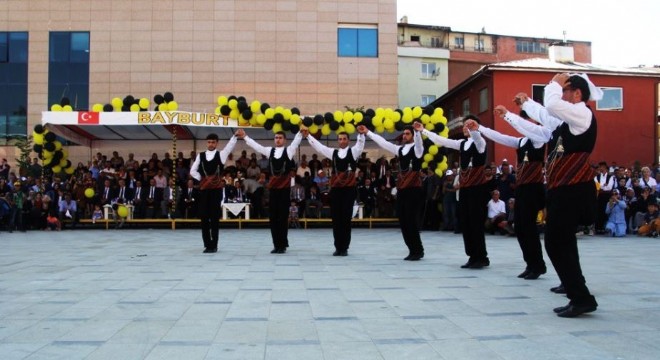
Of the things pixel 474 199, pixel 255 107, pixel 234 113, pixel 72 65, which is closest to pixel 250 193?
pixel 234 113

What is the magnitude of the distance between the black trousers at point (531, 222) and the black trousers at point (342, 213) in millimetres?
3090

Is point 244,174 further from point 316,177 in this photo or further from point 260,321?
point 260,321

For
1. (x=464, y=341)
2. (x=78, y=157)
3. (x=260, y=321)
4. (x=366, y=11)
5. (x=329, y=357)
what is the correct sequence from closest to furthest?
(x=329, y=357) < (x=464, y=341) < (x=260, y=321) < (x=78, y=157) < (x=366, y=11)

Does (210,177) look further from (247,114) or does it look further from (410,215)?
(247,114)

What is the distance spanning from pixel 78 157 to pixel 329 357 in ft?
70.7

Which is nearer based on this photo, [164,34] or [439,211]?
[439,211]

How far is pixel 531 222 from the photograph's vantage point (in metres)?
6.85

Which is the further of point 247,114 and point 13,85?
point 13,85

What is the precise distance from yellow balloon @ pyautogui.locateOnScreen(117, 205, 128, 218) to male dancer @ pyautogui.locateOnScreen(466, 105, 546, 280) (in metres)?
12.1

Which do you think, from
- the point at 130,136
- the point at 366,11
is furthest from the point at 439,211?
the point at 366,11

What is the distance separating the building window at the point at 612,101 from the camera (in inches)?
1036

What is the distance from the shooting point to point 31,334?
4.40 metres

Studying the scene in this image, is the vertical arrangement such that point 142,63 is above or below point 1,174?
above

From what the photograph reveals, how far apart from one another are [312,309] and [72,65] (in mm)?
22409
